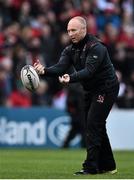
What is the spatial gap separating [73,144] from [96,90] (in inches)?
397

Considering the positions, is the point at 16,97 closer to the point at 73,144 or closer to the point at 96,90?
the point at 73,144

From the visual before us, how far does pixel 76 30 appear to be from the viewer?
38.4ft

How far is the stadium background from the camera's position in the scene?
21.6m

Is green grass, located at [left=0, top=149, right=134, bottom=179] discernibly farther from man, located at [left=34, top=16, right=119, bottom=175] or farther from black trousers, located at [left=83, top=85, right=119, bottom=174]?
man, located at [left=34, top=16, right=119, bottom=175]

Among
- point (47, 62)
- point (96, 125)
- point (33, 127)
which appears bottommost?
point (96, 125)

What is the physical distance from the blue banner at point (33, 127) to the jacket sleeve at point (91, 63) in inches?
395

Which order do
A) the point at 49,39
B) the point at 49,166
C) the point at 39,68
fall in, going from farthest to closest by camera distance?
the point at 49,39
the point at 49,166
the point at 39,68

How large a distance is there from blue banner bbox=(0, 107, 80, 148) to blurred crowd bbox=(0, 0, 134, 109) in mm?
520

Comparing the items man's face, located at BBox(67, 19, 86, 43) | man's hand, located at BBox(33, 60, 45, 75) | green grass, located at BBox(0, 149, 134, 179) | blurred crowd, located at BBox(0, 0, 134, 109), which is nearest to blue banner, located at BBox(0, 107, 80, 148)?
blurred crowd, located at BBox(0, 0, 134, 109)

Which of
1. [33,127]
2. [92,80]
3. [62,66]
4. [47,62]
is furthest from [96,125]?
[47,62]

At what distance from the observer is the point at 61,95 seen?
2259 centimetres

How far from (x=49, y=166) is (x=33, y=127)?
754 centimetres

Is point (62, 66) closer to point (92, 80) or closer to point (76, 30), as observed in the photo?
point (92, 80)

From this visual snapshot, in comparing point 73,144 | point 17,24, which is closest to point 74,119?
point 73,144
